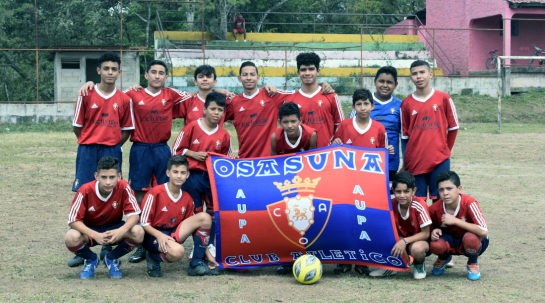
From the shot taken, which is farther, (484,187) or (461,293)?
(484,187)

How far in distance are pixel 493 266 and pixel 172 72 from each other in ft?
65.5

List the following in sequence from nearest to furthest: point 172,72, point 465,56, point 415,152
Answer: point 415,152 < point 172,72 < point 465,56

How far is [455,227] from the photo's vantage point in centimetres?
555

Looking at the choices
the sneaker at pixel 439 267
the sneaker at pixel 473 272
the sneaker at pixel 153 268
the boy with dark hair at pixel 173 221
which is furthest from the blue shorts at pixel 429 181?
the sneaker at pixel 153 268

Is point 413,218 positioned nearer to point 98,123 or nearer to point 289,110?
point 289,110

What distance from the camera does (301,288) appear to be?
5.05 meters

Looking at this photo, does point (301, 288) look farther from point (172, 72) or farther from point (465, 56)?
point (465, 56)

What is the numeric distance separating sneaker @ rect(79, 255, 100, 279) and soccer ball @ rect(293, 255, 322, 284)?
181cm

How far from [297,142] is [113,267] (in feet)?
6.73

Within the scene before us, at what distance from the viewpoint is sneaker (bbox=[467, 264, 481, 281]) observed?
5.31 m

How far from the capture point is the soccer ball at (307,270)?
5125mm

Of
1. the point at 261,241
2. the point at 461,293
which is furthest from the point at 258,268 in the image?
→ the point at 461,293

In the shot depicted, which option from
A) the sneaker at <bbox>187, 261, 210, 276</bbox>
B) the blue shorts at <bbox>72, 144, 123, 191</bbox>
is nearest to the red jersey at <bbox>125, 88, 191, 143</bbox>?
the blue shorts at <bbox>72, 144, 123, 191</bbox>

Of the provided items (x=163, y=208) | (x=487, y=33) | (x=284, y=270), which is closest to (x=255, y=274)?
(x=284, y=270)
